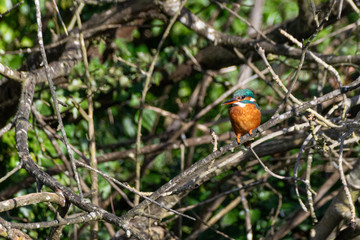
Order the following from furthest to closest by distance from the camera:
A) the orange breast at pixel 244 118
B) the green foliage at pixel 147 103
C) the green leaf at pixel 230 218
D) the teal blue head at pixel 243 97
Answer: the green leaf at pixel 230 218 < the green foliage at pixel 147 103 < the teal blue head at pixel 243 97 < the orange breast at pixel 244 118

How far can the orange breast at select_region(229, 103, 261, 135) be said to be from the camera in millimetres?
3557

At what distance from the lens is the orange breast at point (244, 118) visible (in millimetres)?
3557

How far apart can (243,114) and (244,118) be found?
1.1 inches

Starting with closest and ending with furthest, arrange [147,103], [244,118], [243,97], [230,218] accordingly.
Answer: [244,118] < [243,97] < [230,218] < [147,103]

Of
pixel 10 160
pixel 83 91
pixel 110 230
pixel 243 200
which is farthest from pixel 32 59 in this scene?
pixel 243 200

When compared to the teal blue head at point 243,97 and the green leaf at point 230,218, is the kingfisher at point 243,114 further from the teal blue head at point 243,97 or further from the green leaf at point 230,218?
the green leaf at point 230,218

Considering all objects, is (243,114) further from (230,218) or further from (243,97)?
(230,218)

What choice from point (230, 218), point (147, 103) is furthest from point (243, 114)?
point (147, 103)

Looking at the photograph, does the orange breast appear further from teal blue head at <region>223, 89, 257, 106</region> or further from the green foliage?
the green foliage

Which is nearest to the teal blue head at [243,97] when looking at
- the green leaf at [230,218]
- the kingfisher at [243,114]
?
the kingfisher at [243,114]

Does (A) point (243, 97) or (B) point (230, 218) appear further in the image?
(B) point (230, 218)

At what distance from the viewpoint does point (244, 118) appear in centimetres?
357

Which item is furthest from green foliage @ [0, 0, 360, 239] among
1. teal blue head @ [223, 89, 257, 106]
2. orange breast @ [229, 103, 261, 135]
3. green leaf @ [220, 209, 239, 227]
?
orange breast @ [229, 103, 261, 135]

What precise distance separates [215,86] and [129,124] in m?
0.91
